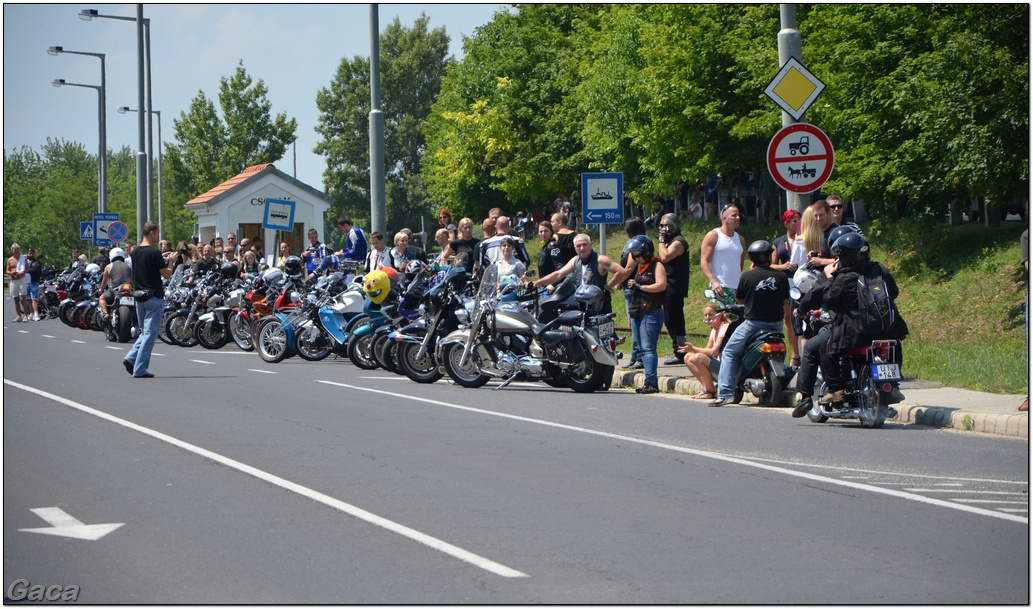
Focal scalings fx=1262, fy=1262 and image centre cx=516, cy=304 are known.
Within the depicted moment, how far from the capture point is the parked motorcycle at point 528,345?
14.5 metres

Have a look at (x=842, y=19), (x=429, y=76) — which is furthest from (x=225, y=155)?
(x=842, y=19)

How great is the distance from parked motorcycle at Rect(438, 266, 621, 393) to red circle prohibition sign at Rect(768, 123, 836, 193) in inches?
99.8

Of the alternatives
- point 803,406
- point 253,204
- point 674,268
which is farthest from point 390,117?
point 803,406

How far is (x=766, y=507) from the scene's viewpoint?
7.75 meters

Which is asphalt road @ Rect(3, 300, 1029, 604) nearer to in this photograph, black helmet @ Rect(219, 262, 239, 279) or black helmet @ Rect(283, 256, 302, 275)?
black helmet @ Rect(283, 256, 302, 275)

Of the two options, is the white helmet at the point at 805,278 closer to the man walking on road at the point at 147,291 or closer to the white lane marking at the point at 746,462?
the white lane marking at the point at 746,462

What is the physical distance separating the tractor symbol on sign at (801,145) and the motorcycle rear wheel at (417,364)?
16.8 feet

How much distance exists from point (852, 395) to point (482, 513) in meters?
5.04

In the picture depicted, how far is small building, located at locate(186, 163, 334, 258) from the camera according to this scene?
50.8 m

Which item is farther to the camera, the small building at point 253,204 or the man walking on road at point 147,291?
the small building at point 253,204

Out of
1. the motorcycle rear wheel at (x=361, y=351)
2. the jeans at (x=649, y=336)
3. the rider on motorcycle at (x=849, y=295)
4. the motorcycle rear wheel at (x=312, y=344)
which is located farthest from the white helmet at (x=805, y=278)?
the motorcycle rear wheel at (x=312, y=344)

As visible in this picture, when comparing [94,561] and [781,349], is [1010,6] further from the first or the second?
[94,561]

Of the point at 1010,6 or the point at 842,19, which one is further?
the point at 842,19

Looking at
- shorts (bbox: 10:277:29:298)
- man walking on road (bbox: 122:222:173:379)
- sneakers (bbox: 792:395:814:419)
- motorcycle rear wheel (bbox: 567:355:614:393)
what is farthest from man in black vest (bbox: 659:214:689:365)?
shorts (bbox: 10:277:29:298)
